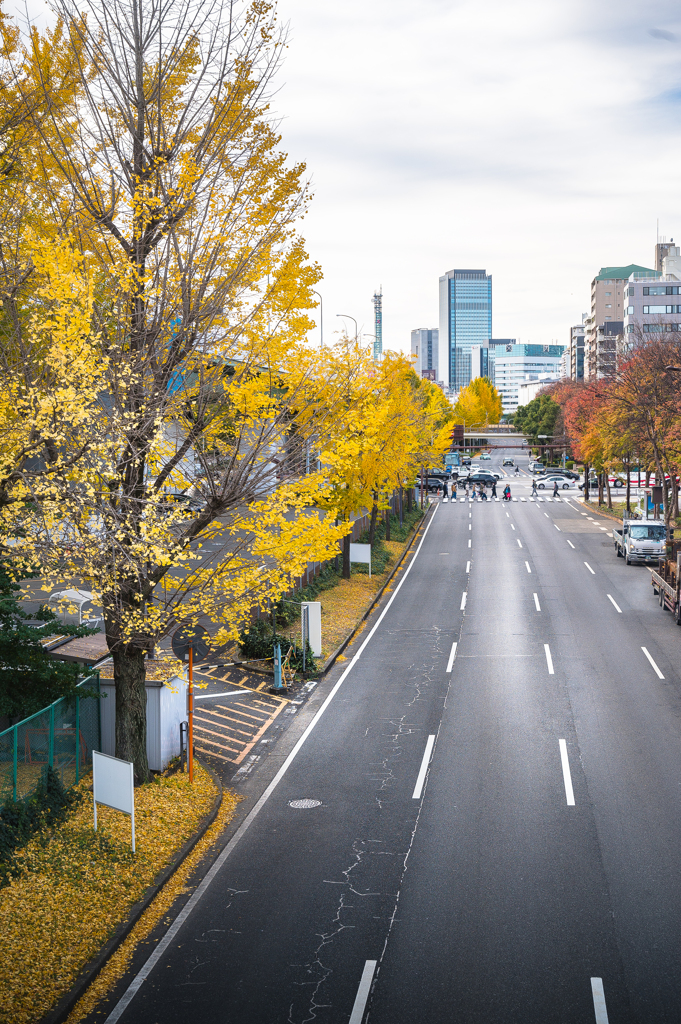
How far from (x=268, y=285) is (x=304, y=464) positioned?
334cm

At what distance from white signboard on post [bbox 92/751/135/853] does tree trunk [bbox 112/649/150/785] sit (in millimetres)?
1750

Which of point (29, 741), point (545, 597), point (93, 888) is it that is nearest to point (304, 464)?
point (29, 741)

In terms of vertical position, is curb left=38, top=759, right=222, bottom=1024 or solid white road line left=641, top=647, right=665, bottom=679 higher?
solid white road line left=641, top=647, right=665, bottom=679

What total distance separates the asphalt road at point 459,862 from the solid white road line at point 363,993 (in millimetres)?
28

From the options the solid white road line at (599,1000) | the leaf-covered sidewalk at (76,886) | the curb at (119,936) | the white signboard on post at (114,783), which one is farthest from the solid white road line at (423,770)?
the solid white road line at (599,1000)

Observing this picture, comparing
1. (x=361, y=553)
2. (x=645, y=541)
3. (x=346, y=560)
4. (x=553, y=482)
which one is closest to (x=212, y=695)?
(x=361, y=553)

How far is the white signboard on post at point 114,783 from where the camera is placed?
1226cm

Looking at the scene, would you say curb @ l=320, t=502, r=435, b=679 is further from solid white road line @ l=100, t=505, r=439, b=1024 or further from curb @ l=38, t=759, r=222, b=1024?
curb @ l=38, t=759, r=222, b=1024

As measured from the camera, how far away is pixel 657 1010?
29.8 feet

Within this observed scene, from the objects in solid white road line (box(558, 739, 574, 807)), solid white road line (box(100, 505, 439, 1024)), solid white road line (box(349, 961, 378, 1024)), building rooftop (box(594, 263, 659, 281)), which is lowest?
solid white road line (box(100, 505, 439, 1024))

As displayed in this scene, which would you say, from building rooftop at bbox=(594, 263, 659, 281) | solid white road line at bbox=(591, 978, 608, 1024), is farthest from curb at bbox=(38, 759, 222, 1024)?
building rooftop at bbox=(594, 263, 659, 281)

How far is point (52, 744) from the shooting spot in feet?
46.3

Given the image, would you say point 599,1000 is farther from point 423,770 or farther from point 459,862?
point 423,770

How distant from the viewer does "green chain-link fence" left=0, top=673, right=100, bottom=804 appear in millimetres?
13008
